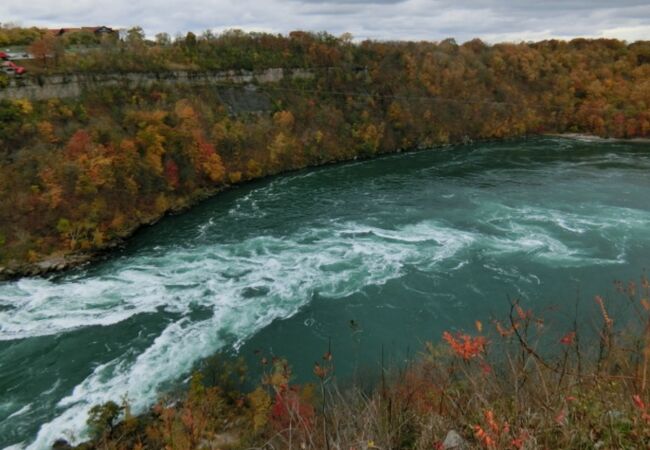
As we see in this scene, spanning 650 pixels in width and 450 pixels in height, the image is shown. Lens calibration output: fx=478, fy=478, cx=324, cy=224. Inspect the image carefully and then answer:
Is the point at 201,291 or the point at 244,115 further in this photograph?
the point at 244,115

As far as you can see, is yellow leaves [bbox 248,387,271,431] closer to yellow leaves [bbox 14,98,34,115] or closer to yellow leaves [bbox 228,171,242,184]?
yellow leaves [bbox 228,171,242,184]

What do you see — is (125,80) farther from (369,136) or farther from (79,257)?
(369,136)

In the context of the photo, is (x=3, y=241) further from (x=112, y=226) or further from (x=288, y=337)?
(x=288, y=337)

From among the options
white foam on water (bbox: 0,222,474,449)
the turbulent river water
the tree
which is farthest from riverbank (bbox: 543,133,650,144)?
the tree

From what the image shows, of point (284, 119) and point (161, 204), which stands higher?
point (284, 119)

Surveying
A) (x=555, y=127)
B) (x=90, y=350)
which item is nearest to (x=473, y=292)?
(x=90, y=350)

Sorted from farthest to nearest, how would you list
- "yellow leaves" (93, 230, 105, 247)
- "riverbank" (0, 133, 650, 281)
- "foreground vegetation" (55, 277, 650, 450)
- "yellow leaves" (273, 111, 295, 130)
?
"yellow leaves" (273, 111, 295, 130)
"yellow leaves" (93, 230, 105, 247)
"riverbank" (0, 133, 650, 281)
"foreground vegetation" (55, 277, 650, 450)

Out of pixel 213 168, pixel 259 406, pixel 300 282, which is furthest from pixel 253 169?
pixel 259 406
